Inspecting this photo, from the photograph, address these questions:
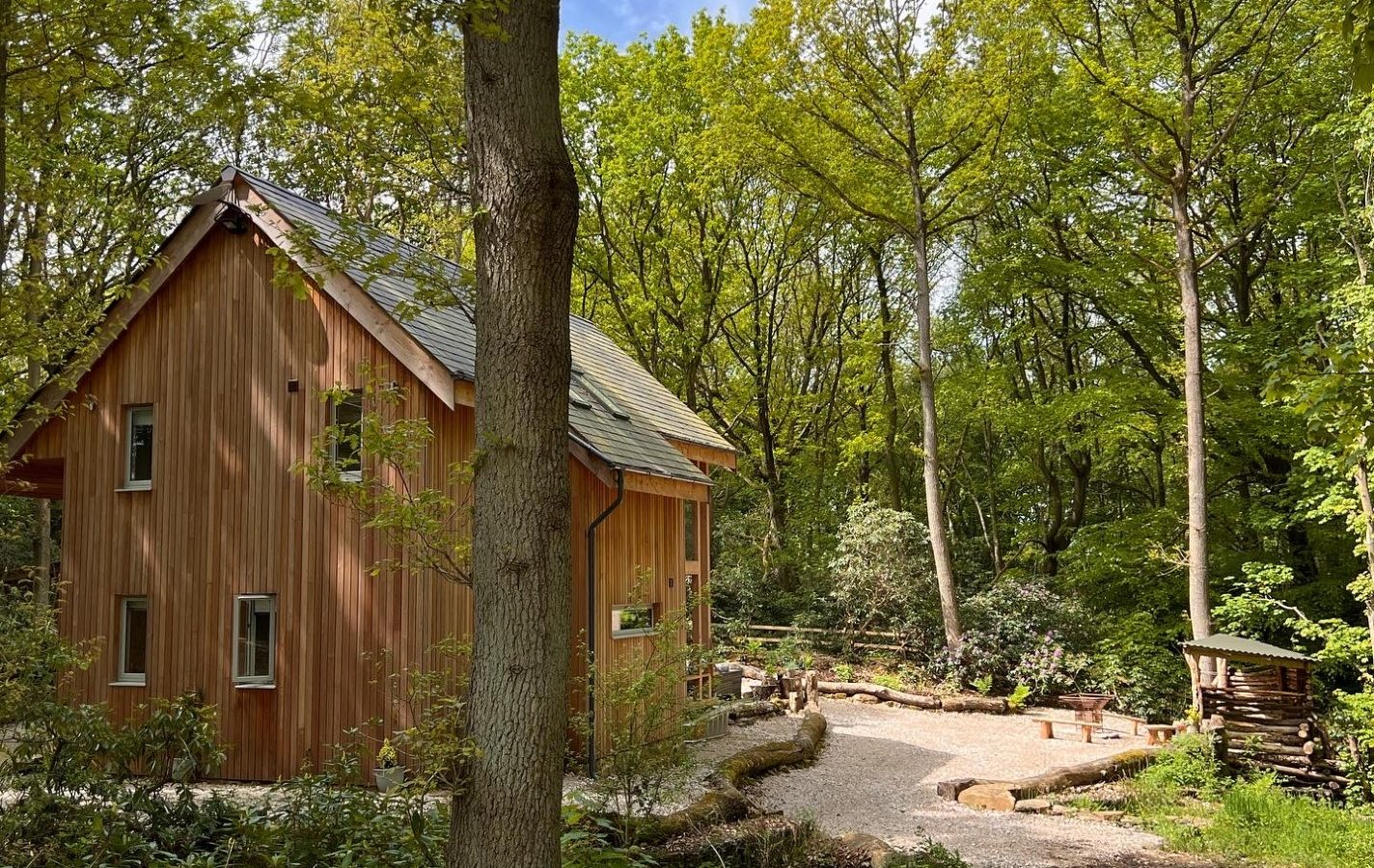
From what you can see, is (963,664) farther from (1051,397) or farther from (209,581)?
(209,581)

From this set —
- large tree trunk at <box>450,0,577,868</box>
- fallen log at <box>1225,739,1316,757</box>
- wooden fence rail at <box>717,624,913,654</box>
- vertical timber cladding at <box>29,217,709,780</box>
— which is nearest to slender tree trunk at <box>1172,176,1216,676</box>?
fallen log at <box>1225,739,1316,757</box>

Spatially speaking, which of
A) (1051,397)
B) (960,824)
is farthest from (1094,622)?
(960,824)

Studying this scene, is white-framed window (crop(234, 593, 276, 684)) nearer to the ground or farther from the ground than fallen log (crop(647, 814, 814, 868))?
farther from the ground

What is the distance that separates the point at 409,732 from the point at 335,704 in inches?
231

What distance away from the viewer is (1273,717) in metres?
13.6

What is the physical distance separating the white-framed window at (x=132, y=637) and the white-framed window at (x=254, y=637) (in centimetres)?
134

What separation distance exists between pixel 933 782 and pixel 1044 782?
4.40 feet

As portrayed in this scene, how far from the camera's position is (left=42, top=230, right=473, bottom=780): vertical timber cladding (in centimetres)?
1072

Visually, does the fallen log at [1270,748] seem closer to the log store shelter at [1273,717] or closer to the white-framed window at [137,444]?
the log store shelter at [1273,717]

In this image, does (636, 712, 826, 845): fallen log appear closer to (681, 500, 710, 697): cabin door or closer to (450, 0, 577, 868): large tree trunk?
(681, 500, 710, 697): cabin door

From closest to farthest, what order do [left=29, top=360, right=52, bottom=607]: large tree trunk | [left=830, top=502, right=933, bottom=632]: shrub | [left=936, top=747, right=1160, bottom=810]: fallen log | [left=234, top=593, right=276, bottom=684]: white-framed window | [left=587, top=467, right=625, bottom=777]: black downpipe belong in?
[left=587, top=467, right=625, bottom=777]: black downpipe → [left=234, top=593, right=276, bottom=684]: white-framed window → [left=936, top=747, right=1160, bottom=810]: fallen log → [left=29, top=360, right=52, bottom=607]: large tree trunk → [left=830, top=502, right=933, bottom=632]: shrub

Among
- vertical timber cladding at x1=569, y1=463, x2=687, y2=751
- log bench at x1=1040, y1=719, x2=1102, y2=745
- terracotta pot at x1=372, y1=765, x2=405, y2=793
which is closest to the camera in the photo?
terracotta pot at x1=372, y1=765, x2=405, y2=793

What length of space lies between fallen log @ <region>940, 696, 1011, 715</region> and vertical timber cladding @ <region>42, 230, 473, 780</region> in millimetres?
10835

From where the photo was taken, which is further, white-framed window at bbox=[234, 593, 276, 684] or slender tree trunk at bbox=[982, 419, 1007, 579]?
slender tree trunk at bbox=[982, 419, 1007, 579]
